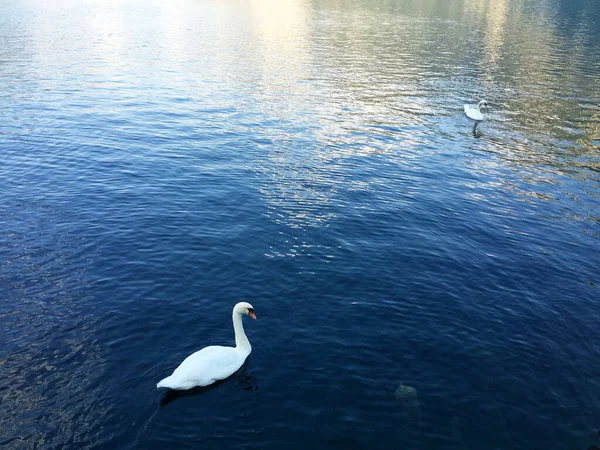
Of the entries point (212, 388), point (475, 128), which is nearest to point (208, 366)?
point (212, 388)

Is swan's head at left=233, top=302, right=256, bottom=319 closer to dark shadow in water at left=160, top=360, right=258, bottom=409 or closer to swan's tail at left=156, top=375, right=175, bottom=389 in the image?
dark shadow in water at left=160, top=360, right=258, bottom=409

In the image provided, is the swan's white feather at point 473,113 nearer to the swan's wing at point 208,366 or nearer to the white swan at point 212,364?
the white swan at point 212,364

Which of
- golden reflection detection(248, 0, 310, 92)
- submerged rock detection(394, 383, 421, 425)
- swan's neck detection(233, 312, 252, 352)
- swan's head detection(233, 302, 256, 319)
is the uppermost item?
golden reflection detection(248, 0, 310, 92)

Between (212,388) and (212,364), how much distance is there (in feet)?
2.60

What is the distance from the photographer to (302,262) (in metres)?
24.1

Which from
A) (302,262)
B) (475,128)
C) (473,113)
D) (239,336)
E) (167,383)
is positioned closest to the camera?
(167,383)

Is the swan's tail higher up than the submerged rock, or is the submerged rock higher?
the swan's tail

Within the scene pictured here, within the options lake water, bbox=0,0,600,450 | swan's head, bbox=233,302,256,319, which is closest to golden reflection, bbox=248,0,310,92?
lake water, bbox=0,0,600,450

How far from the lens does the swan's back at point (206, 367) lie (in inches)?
618

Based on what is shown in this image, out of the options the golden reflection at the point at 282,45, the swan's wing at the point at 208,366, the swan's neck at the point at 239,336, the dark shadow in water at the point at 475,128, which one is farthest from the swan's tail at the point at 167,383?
the golden reflection at the point at 282,45

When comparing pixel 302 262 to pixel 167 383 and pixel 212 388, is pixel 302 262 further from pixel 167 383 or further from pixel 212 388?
pixel 167 383

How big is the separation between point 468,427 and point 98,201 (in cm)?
2332

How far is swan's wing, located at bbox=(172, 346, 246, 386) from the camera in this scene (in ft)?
51.9

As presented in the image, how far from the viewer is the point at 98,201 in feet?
98.0
